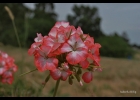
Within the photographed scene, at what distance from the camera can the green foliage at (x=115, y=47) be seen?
4.68m

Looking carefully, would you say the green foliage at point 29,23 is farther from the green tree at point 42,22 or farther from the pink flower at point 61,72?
the pink flower at point 61,72

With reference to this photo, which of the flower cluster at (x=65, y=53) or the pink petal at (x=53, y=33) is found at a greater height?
the pink petal at (x=53, y=33)

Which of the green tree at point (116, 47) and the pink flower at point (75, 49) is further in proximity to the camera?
the green tree at point (116, 47)

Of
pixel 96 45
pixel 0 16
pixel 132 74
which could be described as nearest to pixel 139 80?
pixel 132 74

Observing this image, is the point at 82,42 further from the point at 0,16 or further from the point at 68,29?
the point at 0,16

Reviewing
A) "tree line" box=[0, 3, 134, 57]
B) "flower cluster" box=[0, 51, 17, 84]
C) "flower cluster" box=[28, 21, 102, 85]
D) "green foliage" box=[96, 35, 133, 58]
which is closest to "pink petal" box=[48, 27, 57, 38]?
"flower cluster" box=[28, 21, 102, 85]

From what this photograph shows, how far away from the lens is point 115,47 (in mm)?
4867

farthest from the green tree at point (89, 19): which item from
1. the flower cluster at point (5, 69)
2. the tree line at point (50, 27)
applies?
the flower cluster at point (5, 69)

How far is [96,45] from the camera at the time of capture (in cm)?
56

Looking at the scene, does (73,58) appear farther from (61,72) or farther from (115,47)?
(115,47)

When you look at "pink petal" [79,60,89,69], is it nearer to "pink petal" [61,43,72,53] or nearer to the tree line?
"pink petal" [61,43,72,53]

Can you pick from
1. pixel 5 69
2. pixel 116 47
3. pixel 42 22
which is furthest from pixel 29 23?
pixel 5 69

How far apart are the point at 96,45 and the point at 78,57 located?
80mm

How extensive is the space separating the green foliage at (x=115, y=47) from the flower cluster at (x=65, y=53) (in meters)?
4.04
